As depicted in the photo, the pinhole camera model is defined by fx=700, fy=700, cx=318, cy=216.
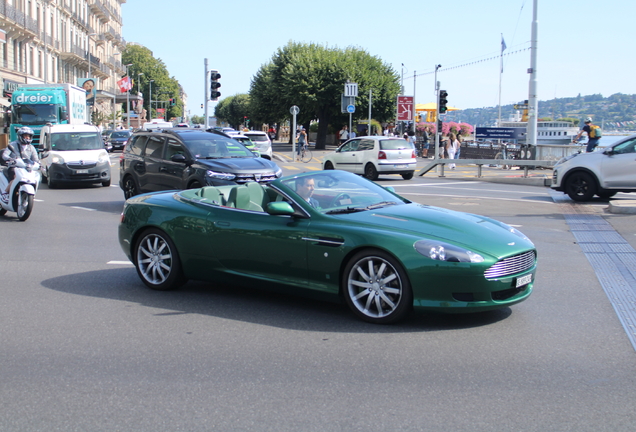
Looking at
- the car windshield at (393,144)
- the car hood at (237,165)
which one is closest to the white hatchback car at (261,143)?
the car windshield at (393,144)

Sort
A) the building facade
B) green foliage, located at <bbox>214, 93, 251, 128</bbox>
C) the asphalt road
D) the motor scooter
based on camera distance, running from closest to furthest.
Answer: the asphalt road, the motor scooter, the building facade, green foliage, located at <bbox>214, 93, 251, 128</bbox>

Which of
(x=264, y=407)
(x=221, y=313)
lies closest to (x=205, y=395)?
(x=264, y=407)

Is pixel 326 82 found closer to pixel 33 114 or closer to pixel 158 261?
pixel 33 114

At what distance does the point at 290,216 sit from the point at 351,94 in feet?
111

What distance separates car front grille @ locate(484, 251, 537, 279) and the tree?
4788 centimetres

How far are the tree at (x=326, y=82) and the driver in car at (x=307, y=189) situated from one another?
155 ft

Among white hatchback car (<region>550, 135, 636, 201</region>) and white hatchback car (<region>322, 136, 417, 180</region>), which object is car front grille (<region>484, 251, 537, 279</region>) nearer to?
white hatchback car (<region>550, 135, 636, 201</region>)

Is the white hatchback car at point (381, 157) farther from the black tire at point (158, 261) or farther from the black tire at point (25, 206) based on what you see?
the black tire at point (158, 261)

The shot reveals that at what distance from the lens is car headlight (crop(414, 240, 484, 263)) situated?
17.8 feet

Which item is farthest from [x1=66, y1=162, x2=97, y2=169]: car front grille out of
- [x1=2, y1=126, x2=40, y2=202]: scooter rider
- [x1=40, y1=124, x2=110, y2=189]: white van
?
[x1=2, y1=126, x2=40, y2=202]: scooter rider

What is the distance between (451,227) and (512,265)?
58 cm

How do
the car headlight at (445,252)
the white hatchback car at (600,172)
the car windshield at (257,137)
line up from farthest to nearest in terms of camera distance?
the car windshield at (257,137)
the white hatchback car at (600,172)
the car headlight at (445,252)

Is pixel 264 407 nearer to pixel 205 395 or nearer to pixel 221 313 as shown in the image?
pixel 205 395

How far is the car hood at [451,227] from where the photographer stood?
563 centimetres
